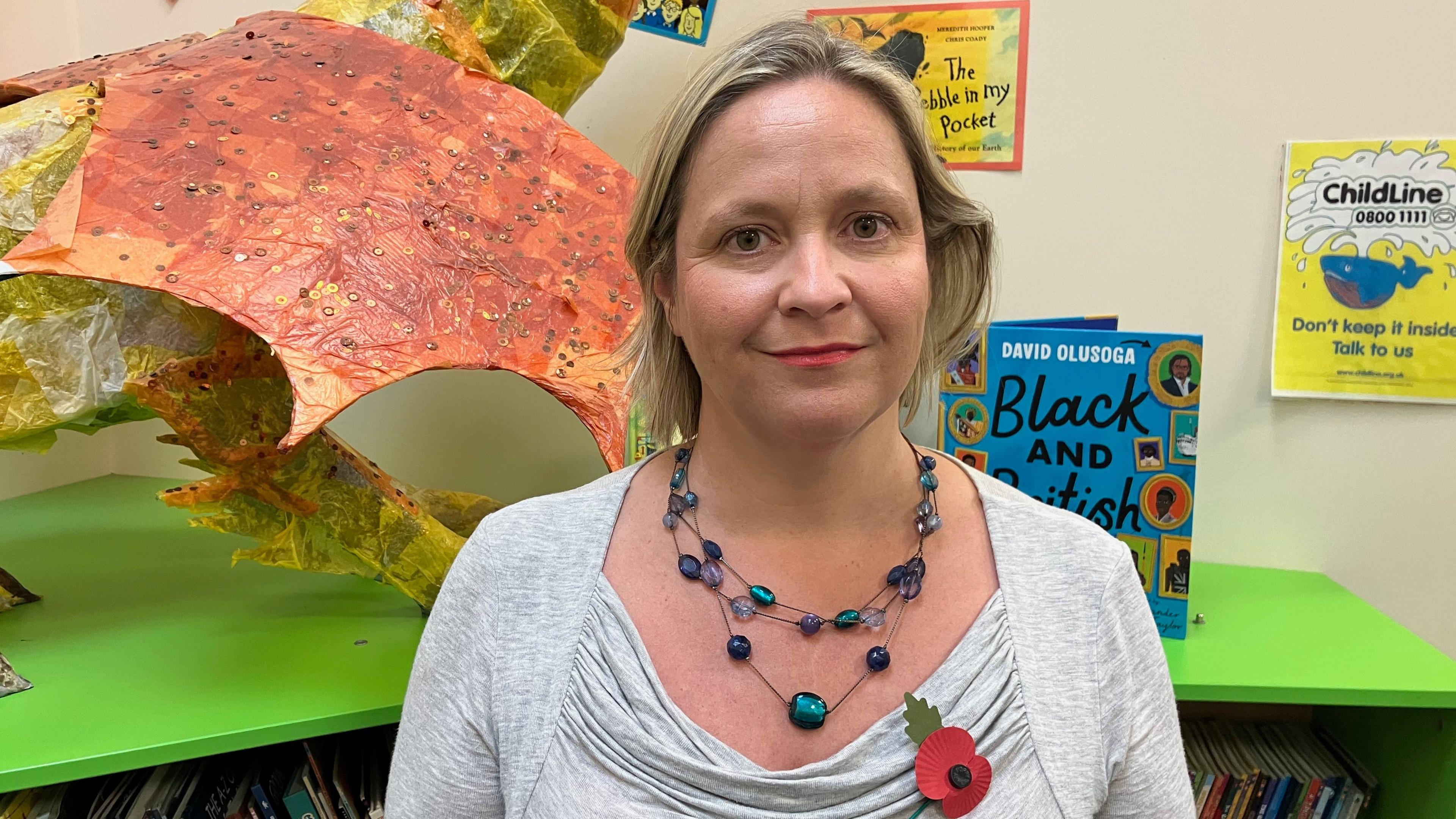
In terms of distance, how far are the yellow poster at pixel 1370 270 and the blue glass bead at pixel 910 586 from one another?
829mm

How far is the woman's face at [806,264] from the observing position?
59 centimetres

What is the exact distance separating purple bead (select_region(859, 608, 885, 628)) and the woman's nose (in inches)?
9.2

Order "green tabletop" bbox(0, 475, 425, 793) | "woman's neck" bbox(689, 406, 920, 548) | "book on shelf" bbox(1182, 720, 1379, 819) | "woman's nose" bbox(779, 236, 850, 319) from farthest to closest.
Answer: "book on shelf" bbox(1182, 720, 1379, 819), "green tabletop" bbox(0, 475, 425, 793), "woman's neck" bbox(689, 406, 920, 548), "woman's nose" bbox(779, 236, 850, 319)

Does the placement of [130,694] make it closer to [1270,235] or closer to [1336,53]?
[1270,235]

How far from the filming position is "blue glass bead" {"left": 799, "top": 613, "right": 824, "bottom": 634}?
0.67 meters

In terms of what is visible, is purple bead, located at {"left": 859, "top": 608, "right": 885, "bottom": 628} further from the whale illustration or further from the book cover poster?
the whale illustration

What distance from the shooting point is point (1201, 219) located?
4.04 feet

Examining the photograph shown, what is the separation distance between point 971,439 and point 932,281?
1.28ft

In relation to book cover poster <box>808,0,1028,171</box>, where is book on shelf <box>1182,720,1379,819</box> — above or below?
below

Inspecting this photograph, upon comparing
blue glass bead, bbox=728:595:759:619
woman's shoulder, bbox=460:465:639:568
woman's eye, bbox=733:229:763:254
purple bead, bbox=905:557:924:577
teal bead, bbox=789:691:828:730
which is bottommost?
teal bead, bbox=789:691:828:730

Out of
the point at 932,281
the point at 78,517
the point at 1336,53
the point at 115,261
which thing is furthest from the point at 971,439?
the point at 78,517

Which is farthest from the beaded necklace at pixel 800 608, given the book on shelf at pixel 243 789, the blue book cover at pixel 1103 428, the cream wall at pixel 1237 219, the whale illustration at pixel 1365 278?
the whale illustration at pixel 1365 278

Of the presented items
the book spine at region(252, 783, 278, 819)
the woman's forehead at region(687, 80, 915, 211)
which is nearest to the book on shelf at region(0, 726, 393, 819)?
the book spine at region(252, 783, 278, 819)

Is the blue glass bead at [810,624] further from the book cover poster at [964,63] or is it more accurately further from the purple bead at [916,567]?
the book cover poster at [964,63]
